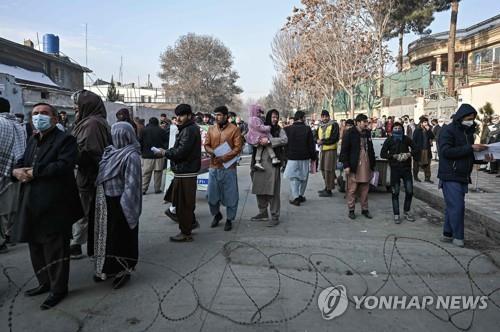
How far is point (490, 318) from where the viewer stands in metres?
3.47

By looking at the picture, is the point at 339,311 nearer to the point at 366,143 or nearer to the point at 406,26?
the point at 366,143

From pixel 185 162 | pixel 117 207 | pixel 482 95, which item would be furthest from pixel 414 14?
pixel 117 207

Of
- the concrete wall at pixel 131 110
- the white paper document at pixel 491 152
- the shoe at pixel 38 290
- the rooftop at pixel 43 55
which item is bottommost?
the shoe at pixel 38 290

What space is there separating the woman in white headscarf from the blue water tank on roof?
3400 centimetres

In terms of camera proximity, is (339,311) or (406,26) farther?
(406,26)

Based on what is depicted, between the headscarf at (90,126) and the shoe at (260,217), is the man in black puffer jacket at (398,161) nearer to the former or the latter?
the shoe at (260,217)

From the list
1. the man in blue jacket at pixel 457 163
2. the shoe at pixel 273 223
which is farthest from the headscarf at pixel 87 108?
the man in blue jacket at pixel 457 163

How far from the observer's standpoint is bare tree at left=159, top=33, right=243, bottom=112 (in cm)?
5056

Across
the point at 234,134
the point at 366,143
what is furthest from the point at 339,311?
the point at 366,143

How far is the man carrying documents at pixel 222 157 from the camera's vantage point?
595 cm

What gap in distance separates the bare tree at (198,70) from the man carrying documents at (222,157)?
151 ft

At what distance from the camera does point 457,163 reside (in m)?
5.30

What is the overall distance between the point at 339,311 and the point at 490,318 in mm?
1277

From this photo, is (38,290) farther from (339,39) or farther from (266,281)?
(339,39)
